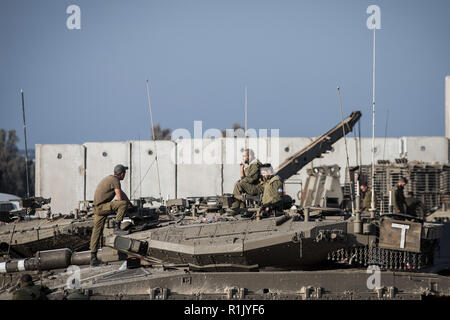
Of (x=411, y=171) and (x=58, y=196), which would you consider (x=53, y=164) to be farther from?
(x=411, y=171)

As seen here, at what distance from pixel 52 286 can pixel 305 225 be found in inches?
186

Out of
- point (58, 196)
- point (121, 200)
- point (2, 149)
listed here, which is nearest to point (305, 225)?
point (121, 200)

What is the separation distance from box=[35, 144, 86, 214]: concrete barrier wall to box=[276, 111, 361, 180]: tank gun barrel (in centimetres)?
1739

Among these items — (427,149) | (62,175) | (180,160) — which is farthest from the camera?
(62,175)

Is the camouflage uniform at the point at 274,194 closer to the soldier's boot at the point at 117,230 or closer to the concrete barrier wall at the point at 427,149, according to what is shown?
the soldier's boot at the point at 117,230

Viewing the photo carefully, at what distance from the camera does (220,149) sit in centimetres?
3550

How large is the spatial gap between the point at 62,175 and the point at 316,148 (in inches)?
759

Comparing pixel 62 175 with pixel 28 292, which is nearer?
pixel 28 292

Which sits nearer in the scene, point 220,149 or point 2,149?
point 220,149

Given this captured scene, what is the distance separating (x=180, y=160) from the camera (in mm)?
36250

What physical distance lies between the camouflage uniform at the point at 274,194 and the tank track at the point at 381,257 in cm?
184

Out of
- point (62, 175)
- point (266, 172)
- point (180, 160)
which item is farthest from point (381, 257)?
point (62, 175)

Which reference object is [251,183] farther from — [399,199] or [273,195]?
[399,199]
